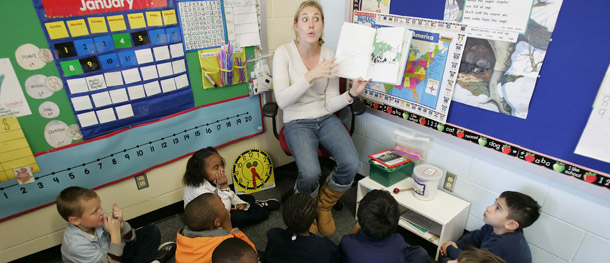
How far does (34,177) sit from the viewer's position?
1.84 metres

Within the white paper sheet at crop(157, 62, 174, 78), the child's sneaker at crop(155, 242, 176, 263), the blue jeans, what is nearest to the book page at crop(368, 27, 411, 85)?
the blue jeans

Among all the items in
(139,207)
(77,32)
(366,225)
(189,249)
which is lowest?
(139,207)

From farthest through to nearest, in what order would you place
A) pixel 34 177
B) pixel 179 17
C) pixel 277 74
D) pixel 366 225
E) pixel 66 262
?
pixel 277 74, pixel 179 17, pixel 34 177, pixel 66 262, pixel 366 225

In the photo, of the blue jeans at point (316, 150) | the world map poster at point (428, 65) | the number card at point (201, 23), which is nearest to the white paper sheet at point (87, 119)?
the number card at point (201, 23)

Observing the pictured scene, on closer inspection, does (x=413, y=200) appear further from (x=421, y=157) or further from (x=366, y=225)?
(x=366, y=225)

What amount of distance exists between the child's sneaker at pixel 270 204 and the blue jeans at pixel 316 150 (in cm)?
33

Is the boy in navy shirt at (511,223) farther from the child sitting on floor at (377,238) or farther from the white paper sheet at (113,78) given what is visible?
the white paper sheet at (113,78)

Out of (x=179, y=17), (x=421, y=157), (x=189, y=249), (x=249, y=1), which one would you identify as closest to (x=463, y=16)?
(x=421, y=157)

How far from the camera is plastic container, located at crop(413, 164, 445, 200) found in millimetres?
2062

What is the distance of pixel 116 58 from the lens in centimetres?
189

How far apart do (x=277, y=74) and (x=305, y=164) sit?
620 mm

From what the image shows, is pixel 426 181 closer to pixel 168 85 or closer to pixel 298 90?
pixel 298 90

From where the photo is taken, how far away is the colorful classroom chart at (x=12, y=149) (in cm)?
170

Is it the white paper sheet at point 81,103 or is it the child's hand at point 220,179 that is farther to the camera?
the child's hand at point 220,179
